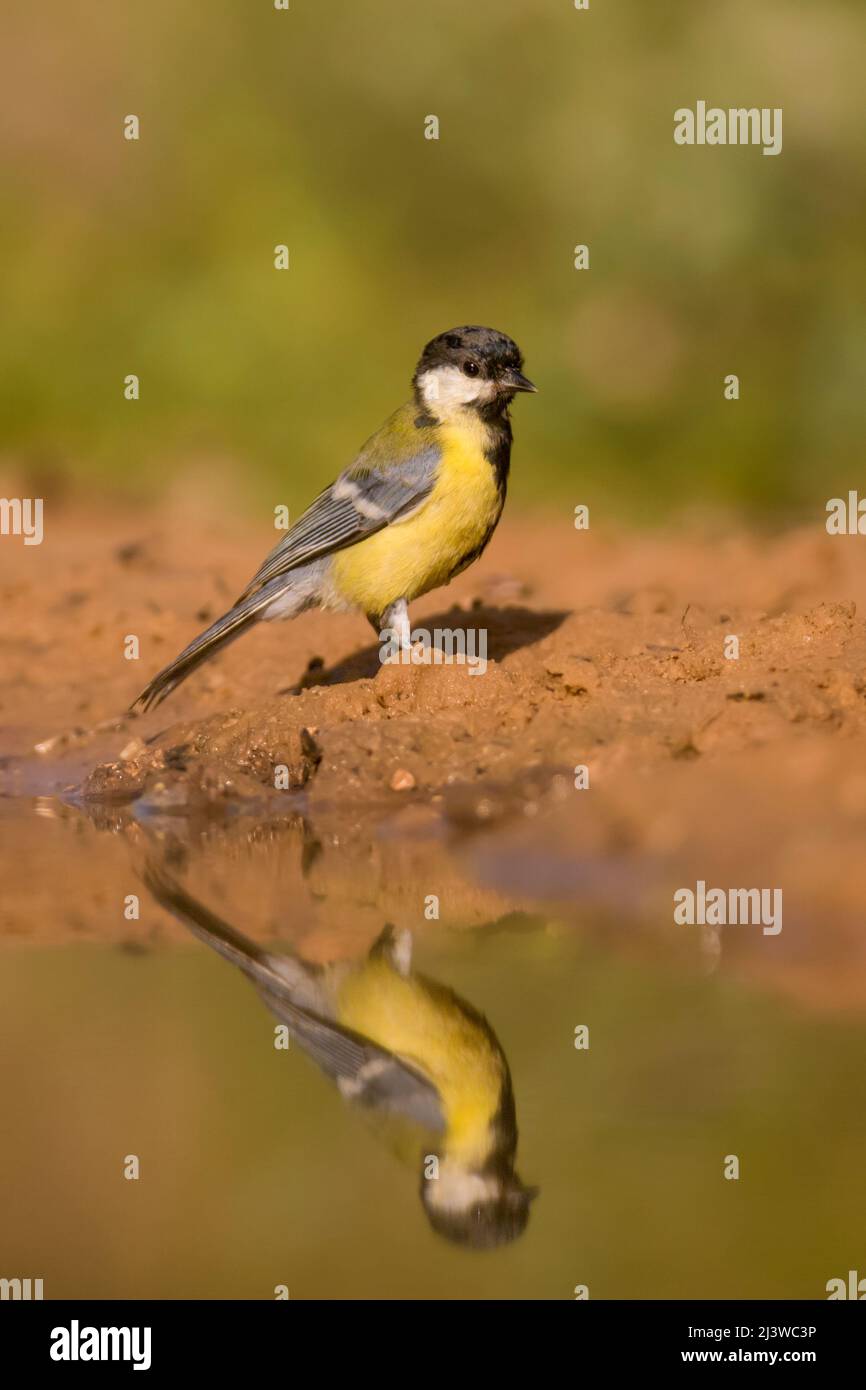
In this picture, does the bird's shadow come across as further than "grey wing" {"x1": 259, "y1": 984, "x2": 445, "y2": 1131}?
Yes

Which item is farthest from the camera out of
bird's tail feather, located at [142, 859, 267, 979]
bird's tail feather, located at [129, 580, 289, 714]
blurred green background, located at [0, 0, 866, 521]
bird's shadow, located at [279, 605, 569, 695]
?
blurred green background, located at [0, 0, 866, 521]

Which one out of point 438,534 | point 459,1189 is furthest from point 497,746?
point 459,1189

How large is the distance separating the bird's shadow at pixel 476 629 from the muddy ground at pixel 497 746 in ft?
0.06

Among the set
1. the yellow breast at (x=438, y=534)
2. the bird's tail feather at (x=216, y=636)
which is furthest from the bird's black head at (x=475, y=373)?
the bird's tail feather at (x=216, y=636)

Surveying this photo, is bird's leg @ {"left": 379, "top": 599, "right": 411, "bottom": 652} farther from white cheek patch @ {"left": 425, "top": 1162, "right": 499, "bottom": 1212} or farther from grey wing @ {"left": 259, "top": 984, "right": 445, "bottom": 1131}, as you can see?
white cheek patch @ {"left": 425, "top": 1162, "right": 499, "bottom": 1212}

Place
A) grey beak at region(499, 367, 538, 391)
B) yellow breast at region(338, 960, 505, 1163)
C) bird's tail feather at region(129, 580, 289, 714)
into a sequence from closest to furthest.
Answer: yellow breast at region(338, 960, 505, 1163), grey beak at region(499, 367, 538, 391), bird's tail feather at region(129, 580, 289, 714)

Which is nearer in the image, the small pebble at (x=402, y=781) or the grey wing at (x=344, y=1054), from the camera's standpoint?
the grey wing at (x=344, y=1054)

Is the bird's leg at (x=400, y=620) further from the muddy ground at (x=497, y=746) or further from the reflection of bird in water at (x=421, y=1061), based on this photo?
the reflection of bird in water at (x=421, y=1061)

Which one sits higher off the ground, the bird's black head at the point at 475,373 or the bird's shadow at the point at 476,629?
the bird's black head at the point at 475,373

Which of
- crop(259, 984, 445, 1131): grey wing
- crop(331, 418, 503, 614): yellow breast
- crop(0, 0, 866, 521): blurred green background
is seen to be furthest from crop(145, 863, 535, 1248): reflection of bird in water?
crop(0, 0, 866, 521): blurred green background

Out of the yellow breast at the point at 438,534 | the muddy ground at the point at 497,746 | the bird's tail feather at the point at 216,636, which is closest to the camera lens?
the muddy ground at the point at 497,746

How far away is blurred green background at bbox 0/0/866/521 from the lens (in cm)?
1060

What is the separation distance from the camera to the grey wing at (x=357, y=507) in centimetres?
618

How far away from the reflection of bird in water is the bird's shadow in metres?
2.79
